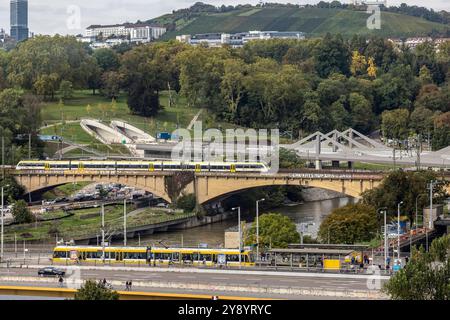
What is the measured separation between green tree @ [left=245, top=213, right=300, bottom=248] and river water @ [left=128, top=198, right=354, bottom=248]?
7.83 feet

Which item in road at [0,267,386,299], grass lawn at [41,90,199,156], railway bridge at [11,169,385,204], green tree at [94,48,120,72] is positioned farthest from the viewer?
green tree at [94,48,120,72]

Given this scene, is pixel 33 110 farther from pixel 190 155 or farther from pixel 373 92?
pixel 373 92

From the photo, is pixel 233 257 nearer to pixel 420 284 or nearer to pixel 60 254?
pixel 60 254

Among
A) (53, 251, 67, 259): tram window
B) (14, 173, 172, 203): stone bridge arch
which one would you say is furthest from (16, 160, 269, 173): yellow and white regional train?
(53, 251, 67, 259): tram window

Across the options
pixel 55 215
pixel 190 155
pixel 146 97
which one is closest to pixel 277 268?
pixel 55 215

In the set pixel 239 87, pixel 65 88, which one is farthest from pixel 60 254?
pixel 239 87

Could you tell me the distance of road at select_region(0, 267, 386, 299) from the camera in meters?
38.1

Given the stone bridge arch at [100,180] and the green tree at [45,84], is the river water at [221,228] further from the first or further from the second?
the green tree at [45,84]

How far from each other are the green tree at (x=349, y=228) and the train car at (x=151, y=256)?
10.6 m

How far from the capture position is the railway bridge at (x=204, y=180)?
74.6 m

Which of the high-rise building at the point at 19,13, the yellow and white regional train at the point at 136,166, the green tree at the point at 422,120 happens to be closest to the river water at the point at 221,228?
the yellow and white regional train at the point at 136,166

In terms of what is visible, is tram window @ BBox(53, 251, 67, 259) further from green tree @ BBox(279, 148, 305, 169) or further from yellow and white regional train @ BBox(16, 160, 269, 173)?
green tree @ BBox(279, 148, 305, 169)

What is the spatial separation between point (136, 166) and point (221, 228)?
11.0 m

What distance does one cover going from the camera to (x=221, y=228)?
7225cm
